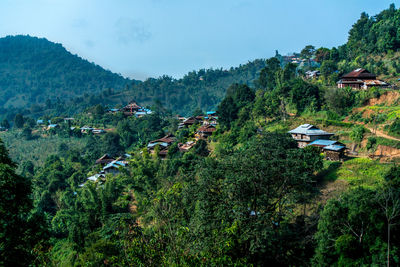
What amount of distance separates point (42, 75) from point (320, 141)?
147 m

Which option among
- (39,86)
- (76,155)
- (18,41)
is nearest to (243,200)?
(76,155)

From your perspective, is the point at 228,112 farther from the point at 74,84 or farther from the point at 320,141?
the point at 74,84

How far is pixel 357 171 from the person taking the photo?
53.2ft

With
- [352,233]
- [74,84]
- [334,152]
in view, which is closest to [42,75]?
[74,84]

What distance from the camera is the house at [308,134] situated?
855 inches

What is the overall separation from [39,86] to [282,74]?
124398 millimetres

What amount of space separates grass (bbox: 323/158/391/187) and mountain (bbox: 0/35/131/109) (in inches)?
4736

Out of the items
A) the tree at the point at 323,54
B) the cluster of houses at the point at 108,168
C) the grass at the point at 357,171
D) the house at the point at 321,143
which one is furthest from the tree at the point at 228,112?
the tree at the point at 323,54

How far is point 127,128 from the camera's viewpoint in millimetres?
43469

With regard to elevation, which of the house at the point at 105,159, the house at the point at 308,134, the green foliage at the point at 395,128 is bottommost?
the house at the point at 105,159

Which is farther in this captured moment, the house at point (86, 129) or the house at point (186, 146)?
the house at point (86, 129)

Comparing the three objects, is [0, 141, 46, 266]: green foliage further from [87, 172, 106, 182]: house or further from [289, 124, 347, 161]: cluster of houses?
[87, 172, 106, 182]: house

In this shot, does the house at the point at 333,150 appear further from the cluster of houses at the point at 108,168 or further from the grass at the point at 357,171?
the cluster of houses at the point at 108,168

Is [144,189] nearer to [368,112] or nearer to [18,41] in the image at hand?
[368,112]
